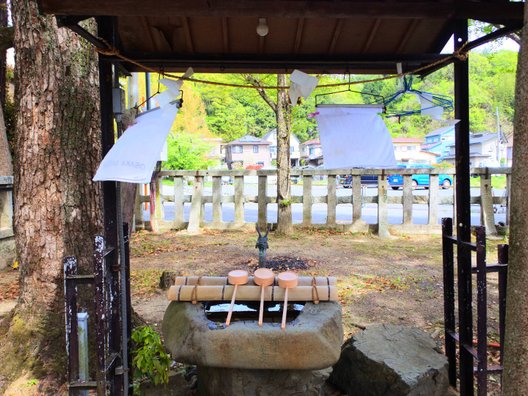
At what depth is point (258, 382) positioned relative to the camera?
2.71 meters

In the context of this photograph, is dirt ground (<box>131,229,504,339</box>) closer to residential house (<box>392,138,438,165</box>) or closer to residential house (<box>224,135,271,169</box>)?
residential house (<box>392,138,438,165</box>)

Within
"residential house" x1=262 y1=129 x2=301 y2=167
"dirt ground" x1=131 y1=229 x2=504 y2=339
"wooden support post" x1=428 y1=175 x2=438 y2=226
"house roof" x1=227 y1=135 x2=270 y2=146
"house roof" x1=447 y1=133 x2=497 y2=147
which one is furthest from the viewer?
"residential house" x1=262 y1=129 x2=301 y2=167

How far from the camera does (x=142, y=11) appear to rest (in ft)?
8.34

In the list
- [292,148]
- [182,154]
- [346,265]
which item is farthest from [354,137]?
[292,148]

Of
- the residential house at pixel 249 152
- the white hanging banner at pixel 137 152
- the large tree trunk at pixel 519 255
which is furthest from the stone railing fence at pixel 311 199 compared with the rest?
the residential house at pixel 249 152

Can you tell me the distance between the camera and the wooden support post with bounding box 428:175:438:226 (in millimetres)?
10023

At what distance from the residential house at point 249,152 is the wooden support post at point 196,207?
4001 centimetres

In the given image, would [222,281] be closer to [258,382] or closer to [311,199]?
[258,382]

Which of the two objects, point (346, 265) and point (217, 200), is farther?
point (217, 200)

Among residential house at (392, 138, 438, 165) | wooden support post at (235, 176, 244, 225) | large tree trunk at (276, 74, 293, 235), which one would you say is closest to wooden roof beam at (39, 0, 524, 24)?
large tree trunk at (276, 74, 293, 235)

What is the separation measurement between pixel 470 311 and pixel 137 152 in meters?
2.63

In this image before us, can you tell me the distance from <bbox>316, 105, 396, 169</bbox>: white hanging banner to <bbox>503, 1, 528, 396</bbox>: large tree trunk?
1.54 meters

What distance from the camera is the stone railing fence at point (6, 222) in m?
7.29

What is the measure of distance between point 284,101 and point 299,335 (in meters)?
8.04
